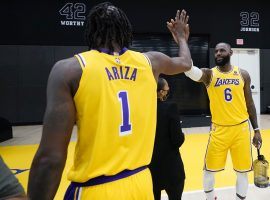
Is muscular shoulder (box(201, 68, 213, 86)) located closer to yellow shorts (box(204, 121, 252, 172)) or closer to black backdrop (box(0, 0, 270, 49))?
yellow shorts (box(204, 121, 252, 172))

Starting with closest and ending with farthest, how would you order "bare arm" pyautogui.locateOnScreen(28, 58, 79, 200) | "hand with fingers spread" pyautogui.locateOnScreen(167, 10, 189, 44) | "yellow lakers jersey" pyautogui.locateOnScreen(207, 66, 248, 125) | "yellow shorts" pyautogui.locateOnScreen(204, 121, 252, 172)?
"bare arm" pyautogui.locateOnScreen(28, 58, 79, 200), "hand with fingers spread" pyautogui.locateOnScreen(167, 10, 189, 44), "yellow shorts" pyautogui.locateOnScreen(204, 121, 252, 172), "yellow lakers jersey" pyautogui.locateOnScreen(207, 66, 248, 125)

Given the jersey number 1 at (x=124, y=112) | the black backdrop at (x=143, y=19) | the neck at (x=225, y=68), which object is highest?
the black backdrop at (x=143, y=19)

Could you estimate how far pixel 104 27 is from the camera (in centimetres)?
155

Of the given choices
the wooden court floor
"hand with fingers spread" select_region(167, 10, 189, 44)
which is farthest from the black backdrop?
"hand with fingers spread" select_region(167, 10, 189, 44)

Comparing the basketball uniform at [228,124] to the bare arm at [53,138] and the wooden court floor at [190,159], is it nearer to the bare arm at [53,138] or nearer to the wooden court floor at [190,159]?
the wooden court floor at [190,159]

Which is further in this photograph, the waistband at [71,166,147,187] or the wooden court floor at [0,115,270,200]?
the wooden court floor at [0,115,270,200]

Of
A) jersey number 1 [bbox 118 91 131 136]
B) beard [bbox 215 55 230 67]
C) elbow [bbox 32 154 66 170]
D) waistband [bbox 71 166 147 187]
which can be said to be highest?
beard [bbox 215 55 230 67]

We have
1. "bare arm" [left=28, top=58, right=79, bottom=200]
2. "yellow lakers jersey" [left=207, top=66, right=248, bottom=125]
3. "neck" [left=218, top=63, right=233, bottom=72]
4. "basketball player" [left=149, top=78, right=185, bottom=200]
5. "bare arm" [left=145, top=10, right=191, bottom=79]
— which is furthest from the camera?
"neck" [left=218, top=63, right=233, bottom=72]

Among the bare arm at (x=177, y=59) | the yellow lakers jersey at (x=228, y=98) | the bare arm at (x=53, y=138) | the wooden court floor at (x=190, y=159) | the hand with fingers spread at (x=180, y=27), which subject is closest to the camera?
the bare arm at (x=53, y=138)

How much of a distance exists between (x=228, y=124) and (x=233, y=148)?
0.29 meters

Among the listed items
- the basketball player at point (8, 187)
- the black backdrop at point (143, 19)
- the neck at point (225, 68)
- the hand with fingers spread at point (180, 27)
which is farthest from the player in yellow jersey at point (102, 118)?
the black backdrop at point (143, 19)

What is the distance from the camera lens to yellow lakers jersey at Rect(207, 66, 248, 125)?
3.95m

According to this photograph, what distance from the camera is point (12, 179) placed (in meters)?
1.47

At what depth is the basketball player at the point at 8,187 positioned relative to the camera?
1393mm
